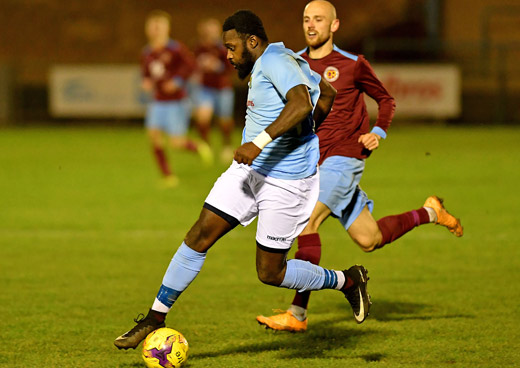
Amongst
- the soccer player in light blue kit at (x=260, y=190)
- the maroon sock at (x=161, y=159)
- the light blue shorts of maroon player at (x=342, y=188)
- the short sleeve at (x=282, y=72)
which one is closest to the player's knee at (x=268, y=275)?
the soccer player in light blue kit at (x=260, y=190)

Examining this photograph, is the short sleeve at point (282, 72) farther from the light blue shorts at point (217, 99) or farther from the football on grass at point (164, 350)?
the light blue shorts at point (217, 99)

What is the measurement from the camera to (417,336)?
20.2 ft

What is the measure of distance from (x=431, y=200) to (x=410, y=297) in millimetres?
783

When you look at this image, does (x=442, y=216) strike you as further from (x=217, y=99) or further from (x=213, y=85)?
(x=217, y=99)

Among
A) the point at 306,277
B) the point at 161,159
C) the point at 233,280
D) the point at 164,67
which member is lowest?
the point at 161,159

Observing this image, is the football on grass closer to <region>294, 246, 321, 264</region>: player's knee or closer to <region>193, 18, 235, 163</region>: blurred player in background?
<region>294, 246, 321, 264</region>: player's knee

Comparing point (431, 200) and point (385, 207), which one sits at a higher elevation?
point (431, 200)

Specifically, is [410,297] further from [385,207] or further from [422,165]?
[422,165]

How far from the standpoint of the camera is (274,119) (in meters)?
5.39

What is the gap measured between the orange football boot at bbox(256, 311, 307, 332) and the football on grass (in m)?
1.07

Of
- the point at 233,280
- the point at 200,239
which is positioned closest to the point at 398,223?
the point at 233,280

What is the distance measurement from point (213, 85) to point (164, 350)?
14326 millimetres

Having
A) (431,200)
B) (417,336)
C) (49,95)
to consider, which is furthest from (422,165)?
(49,95)

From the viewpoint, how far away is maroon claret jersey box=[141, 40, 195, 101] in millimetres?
15055
